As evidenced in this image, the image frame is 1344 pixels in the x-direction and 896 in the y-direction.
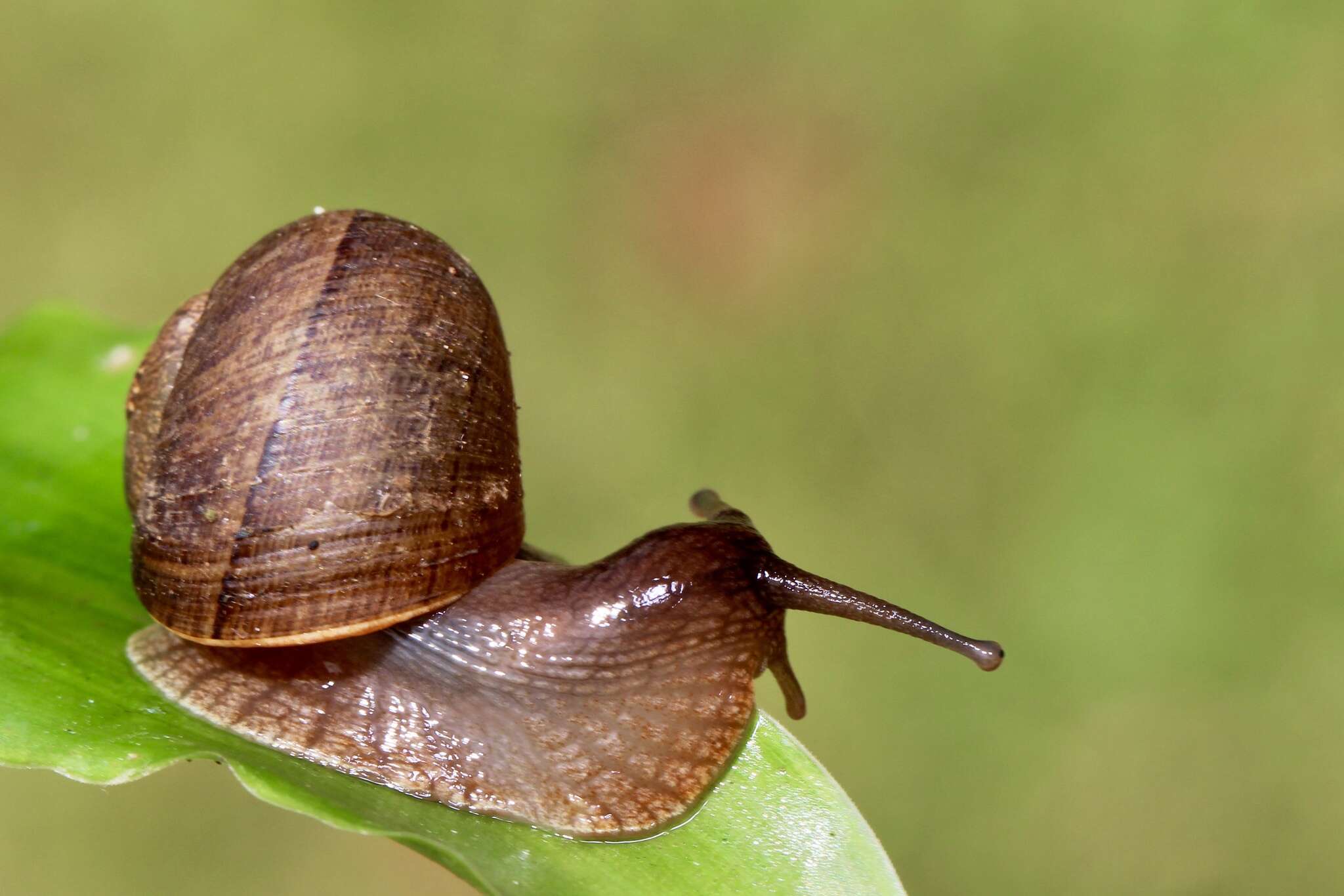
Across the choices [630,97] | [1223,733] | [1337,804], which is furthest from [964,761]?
[630,97]

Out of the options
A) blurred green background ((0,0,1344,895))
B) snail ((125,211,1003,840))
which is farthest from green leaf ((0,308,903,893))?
blurred green background ((0,0,1344,895))

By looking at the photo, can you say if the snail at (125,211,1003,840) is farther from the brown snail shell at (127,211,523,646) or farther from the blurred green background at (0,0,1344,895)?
the blurred green background at (0,0,1344,895)

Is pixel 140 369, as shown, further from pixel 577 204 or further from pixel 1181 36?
pixel 1181 36

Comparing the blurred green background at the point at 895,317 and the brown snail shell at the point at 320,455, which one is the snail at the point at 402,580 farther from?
the blurred green background at the point at 895,317

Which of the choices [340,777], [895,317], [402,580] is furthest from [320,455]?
[895,317]

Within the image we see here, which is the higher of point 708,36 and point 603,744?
point 708,36

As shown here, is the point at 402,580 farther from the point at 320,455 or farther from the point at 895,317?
the point at 895,317

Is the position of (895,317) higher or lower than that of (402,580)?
higher
